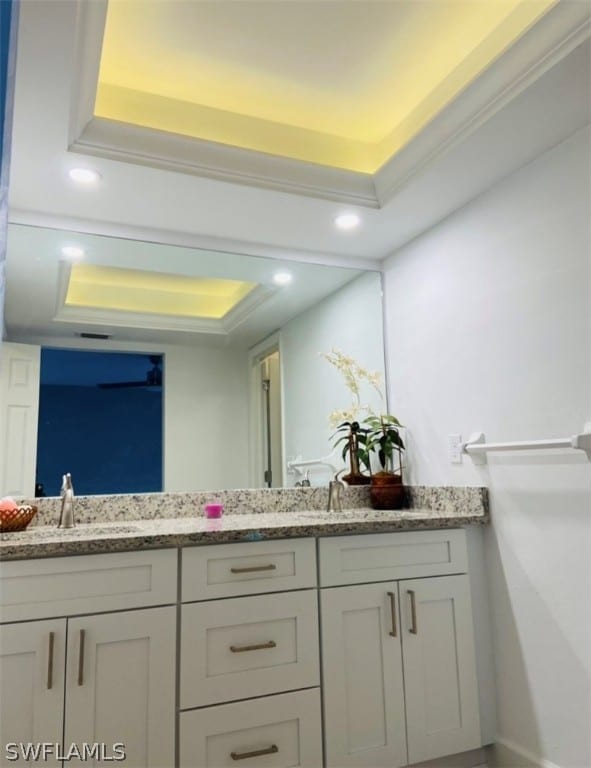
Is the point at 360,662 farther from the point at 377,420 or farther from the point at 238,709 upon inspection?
the point at 377,420

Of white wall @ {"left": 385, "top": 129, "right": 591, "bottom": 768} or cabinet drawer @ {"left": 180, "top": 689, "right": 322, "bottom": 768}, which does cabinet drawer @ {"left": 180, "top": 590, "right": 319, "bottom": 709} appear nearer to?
cabinet drawer @ {"left": 180, "top": 689, "right": 322, "bottom": 768}

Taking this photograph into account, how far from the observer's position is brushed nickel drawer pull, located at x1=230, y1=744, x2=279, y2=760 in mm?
1602

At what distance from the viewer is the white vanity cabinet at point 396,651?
5.78ft

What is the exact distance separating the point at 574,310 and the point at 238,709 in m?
1.59

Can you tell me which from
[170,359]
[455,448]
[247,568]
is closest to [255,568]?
[247,568]

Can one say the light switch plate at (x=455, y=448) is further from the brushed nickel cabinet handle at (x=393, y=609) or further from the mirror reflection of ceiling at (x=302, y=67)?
the mirror reflection of ceiling at (x=302, y=67)

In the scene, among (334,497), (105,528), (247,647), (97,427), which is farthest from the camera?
(334,497)

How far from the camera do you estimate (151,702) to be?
1.54 m

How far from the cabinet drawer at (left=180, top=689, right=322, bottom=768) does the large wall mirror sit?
0.95 meters

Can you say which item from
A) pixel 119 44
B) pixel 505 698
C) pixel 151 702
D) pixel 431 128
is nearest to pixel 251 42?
pixel 119 44

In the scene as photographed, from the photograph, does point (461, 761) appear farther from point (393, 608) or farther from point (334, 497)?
point (334, 497)

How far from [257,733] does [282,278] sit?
1.89 meters

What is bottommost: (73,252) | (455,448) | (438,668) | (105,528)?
(438,668)

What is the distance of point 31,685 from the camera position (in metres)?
1.44
